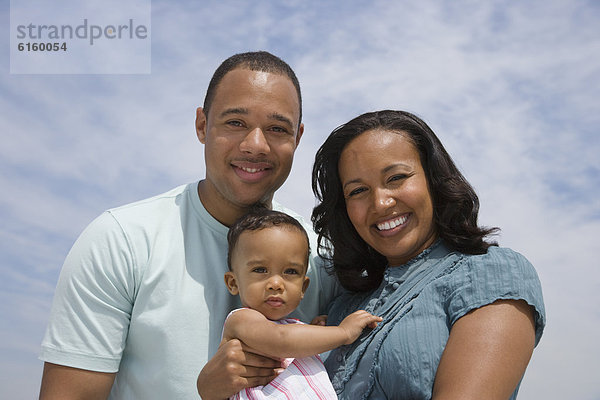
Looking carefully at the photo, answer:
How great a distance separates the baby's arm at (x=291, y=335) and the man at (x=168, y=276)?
1.71 feet

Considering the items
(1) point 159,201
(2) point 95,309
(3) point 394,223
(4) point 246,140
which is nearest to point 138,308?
(2) point 95,309

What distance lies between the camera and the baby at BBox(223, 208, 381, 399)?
2.90 meters

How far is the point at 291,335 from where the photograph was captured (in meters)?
2.89

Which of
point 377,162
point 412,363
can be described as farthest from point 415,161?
point 412,363

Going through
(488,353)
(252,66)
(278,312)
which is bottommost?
(488,353)

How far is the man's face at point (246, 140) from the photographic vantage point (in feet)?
12.2

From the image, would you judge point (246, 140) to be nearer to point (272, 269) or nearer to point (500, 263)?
point (272, 269)

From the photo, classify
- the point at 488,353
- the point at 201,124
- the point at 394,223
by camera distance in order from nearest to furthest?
the point at 488,353 < the point at 394,223 < the point at 201,124

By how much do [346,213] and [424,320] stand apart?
109 cm

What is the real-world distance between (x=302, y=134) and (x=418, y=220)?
4.45 ft

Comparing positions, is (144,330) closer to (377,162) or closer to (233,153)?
(233,153)

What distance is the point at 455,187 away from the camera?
10.5ft

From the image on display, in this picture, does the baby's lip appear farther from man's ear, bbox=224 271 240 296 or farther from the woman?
the woman

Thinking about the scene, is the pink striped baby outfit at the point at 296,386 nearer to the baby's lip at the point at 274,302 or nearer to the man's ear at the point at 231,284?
the baby's lip at the point at 274,302
